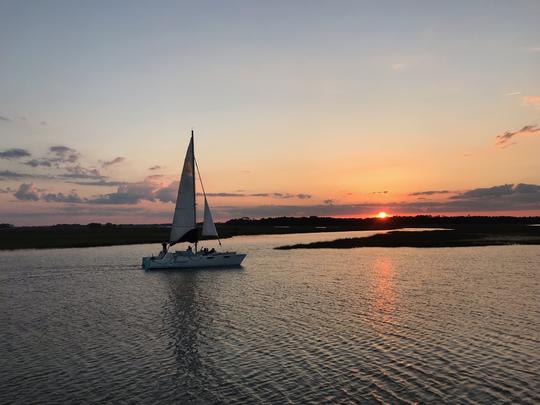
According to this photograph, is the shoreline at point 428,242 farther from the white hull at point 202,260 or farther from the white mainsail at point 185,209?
the white mainsail at point 185,209

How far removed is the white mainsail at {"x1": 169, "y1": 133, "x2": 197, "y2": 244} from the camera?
67.0m

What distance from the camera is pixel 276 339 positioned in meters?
26.3

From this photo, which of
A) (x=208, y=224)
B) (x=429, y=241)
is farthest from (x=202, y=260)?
(x=429, y=241)

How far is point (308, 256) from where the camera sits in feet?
261

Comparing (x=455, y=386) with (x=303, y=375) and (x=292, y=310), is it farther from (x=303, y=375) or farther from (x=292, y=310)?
(x=292, y=310)

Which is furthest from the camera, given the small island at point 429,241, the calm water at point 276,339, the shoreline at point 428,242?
the small island at point 429,241

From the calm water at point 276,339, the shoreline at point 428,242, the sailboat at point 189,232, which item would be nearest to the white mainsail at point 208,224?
the sailboat at point 189,232

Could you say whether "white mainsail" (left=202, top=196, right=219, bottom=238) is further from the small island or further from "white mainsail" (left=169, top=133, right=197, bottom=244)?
the small island

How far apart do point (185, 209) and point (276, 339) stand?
43.3 m

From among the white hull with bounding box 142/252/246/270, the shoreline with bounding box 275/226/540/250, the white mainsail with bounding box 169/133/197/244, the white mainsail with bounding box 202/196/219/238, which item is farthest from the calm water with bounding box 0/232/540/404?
the shoreline with bounding box 275/226/540/250

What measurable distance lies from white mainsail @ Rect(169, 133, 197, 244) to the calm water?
15.4m

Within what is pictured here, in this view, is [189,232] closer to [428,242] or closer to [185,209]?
[185,209]

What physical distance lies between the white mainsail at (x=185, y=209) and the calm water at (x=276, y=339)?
15.4 meters

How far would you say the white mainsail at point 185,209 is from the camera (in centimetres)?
6700
